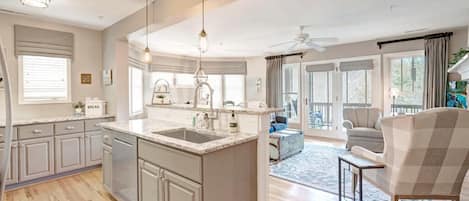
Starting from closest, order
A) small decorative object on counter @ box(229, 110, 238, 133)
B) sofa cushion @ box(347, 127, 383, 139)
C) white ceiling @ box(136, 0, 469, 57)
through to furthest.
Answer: small decorative object on counter @ box(229, 110, 238, 133) < white ceiling @ box(136, 0, 469, 57) < sofa cushion @ box(347, 127, 383, 139)

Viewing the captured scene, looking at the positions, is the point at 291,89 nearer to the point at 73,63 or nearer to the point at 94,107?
the point at 94,107

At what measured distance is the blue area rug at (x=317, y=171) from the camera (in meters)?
3.03

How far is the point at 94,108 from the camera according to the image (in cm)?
401

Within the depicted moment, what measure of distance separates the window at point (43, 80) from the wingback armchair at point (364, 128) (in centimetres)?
542

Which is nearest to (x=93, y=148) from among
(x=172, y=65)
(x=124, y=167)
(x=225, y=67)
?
(x=124, y=167)

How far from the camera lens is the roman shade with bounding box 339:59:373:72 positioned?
227 inches

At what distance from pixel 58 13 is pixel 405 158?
464 centimetres

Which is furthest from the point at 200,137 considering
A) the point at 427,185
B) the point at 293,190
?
the point at 427,185

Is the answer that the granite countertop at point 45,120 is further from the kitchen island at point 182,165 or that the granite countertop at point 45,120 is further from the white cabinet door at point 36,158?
the kitchen island at point 182,165

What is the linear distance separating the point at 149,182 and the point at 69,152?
2.25 m

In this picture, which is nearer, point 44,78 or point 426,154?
point 426,154

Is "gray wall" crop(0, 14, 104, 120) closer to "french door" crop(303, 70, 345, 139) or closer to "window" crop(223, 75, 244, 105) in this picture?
"window" crop(223, 75, 244, 105)

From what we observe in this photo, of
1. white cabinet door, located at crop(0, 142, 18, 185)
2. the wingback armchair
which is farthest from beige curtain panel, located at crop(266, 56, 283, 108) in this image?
white cabinet door, located at crop(0, 142, 18, 185)

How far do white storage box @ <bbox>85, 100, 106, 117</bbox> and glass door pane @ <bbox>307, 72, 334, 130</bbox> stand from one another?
526cm
